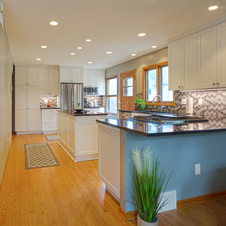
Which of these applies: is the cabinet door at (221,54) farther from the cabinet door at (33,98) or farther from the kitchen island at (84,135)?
the cabinet door at (33,98)

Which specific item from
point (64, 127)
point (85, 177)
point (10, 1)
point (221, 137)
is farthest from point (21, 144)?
point (221, 137)

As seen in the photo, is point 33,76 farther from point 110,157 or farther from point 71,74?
point 110,157

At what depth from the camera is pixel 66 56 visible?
615 centimetres

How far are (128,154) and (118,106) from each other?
548 cm

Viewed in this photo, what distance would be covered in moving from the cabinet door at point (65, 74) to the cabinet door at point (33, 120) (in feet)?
4.88

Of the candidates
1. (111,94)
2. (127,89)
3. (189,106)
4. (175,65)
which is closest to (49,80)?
(111,94)

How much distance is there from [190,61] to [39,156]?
3607mm

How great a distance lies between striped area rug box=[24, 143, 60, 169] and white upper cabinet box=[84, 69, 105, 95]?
3.48 meters

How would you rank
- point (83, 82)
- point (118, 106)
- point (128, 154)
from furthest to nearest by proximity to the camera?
point (83, 82), point (118, 106), point (128, 154)

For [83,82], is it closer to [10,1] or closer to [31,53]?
[31,53]

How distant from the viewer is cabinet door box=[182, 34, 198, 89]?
3.82m

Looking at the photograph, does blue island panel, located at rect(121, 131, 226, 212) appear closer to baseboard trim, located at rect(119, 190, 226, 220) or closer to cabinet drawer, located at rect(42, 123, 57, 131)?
baseboard trim, located at rect(119, 190, 226, 220)

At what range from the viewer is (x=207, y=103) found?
13.1 feet

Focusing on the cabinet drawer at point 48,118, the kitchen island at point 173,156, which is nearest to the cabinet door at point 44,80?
the cabinet drawer at point 48,118
